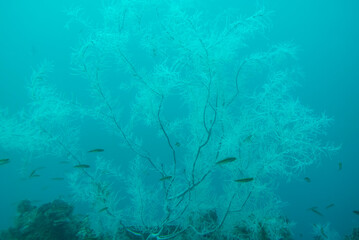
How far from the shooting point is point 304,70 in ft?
49.2

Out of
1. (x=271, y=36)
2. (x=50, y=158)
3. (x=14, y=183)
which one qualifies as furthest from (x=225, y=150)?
(x=14, y=183)

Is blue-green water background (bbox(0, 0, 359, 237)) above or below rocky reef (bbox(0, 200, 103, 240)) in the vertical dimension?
above

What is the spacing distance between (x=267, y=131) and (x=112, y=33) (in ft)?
A: 11.2

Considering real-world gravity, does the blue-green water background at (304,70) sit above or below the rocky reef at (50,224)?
above

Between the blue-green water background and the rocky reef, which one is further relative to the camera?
the blue-green water background

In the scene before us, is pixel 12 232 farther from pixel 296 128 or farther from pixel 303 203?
pixel 303 203

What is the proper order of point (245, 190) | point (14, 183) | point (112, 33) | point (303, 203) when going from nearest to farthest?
point (112, 33) → point (245, 190) → point (303, 203) → point (14, 183)

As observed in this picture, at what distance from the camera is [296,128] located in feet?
13.0

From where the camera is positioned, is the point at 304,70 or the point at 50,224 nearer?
the point at 50,224

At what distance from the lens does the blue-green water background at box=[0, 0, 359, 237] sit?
14.6m

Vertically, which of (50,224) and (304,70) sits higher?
(304,70)

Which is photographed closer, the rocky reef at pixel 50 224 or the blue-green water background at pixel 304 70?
the rocky reef at pixel 50 224

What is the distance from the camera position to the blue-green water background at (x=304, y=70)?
48.0 feet

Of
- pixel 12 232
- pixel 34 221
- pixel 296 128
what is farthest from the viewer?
pixel 12 232
